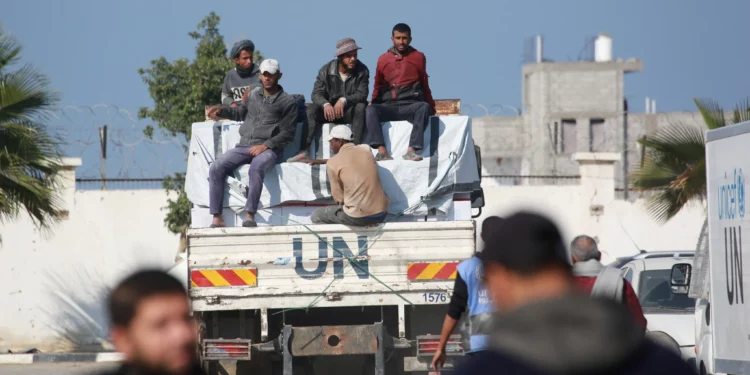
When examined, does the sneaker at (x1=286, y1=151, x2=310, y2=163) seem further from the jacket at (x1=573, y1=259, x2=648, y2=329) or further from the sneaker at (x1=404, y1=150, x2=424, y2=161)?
the jacket at (x1=573, y1=259, x2=648, y2=329)

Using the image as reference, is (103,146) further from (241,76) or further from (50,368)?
(241,76)

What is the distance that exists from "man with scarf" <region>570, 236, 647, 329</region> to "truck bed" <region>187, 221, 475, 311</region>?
8.67ft

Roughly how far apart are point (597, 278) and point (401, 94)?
5036mm

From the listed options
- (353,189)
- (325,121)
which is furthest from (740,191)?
(325,121)

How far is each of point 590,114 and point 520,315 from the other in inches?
1845

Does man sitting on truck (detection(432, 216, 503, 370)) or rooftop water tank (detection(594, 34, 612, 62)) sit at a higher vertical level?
rooftop water tank (detection(594, 34, 612, 62))

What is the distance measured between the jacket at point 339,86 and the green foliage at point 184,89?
30.7 ft

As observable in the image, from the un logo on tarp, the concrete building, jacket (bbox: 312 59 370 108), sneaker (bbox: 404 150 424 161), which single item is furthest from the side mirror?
the concrete building

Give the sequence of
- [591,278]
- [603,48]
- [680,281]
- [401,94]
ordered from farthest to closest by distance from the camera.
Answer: [603,48] → [401,94] → [680,281] → [591,278]

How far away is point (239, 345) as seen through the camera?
9.09 m

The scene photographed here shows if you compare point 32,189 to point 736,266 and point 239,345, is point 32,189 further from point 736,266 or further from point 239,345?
point 736,266

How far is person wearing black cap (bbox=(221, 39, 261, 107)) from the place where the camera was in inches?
444

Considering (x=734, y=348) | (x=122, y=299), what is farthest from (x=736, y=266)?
(x=122, y=299)

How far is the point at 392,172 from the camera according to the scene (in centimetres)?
975
